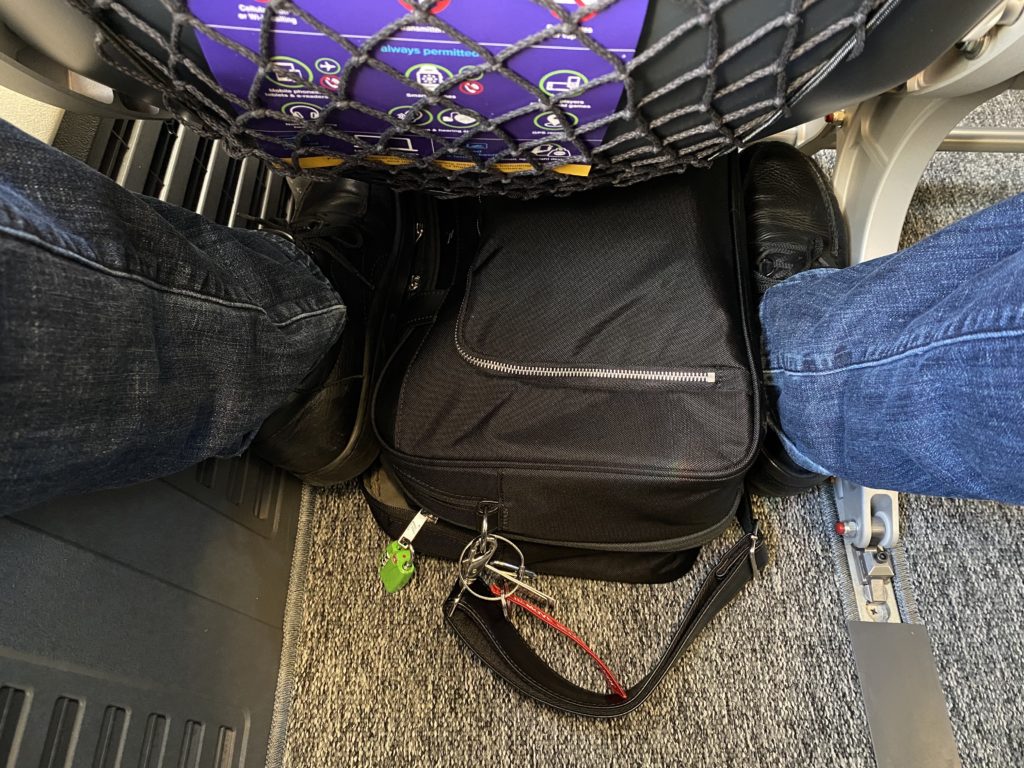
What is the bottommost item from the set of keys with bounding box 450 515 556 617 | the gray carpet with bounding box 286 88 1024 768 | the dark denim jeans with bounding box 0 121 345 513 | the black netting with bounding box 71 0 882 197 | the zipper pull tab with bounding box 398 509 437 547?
the gray carpet with bounding box 286 88 1024 768

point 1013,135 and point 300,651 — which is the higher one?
point 1013,135

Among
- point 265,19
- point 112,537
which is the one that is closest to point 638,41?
point 265,19

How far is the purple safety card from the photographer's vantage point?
337 mm

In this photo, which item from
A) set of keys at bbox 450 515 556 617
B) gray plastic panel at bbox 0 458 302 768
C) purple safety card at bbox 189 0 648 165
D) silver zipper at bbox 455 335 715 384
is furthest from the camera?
set of keys at bbox 450 515 556 617

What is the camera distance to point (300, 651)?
755 mm

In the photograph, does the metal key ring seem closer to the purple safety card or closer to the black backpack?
the black backpack

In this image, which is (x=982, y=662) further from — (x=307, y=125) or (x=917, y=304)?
(x=307, y=125)

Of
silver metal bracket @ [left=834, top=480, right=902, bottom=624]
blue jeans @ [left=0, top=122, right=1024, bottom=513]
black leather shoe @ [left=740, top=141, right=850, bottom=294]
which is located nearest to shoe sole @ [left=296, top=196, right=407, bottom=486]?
blue jeans @ [left=0, top=122, right=1024, bottom=513]

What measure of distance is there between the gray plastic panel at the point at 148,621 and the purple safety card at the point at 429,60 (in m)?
0.33

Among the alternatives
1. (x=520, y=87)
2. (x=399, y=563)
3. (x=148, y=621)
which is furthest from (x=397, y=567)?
(x=520, y=87)

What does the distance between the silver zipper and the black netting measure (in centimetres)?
17

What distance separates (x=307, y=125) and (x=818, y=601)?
2.33 ft

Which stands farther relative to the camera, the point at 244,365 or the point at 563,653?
the point at 563,653

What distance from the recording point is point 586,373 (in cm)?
60
